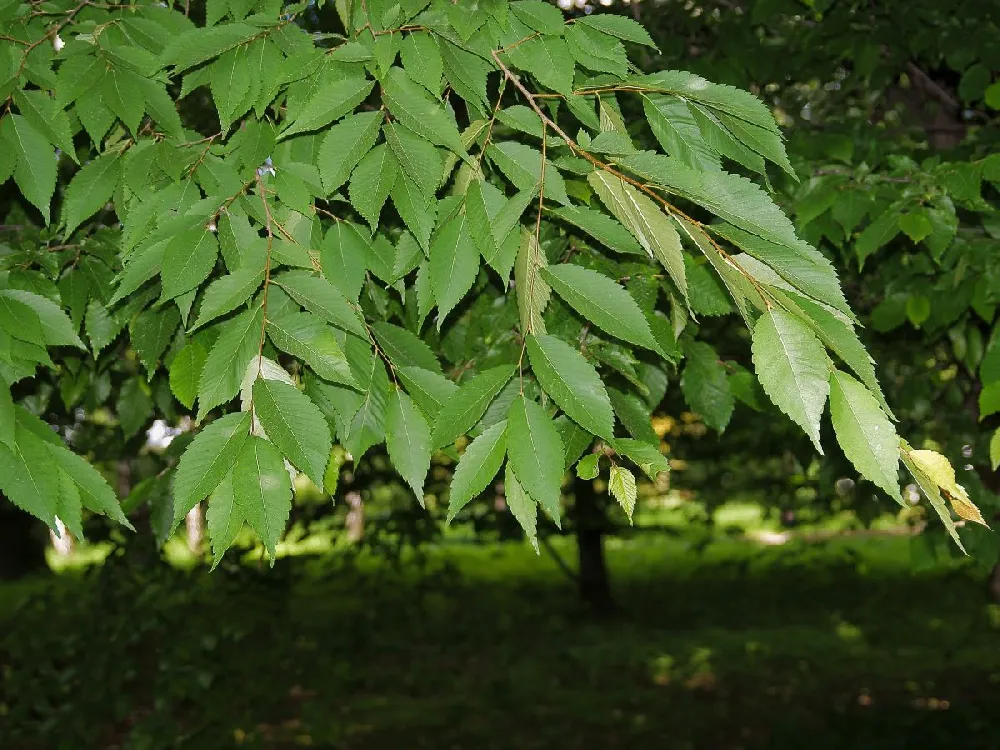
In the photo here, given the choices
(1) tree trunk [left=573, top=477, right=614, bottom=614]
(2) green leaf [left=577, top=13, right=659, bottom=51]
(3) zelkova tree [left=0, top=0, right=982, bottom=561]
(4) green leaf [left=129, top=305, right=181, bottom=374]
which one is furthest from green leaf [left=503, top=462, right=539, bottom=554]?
(1) tree trunk [left=573, top=477, right=614, bottom=614]

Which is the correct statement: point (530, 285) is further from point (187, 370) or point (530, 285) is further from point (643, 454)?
point (187, 370)

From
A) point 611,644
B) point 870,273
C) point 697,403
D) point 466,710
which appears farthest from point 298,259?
point 611,644

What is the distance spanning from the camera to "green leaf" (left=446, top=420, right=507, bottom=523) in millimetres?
1269

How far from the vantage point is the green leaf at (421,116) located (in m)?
1.33

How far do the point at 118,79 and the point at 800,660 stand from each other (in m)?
9.09

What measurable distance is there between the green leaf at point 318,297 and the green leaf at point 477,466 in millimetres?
219

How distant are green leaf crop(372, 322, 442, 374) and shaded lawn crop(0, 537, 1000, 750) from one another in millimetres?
3134

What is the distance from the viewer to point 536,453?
125 centimetres

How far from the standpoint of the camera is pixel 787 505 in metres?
6.46

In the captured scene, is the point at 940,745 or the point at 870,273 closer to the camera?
the point at 870,273

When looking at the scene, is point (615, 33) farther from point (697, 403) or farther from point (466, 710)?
point (466, 710)

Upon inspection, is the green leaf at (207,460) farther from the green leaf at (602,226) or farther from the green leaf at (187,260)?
the green leaf at (602,226)

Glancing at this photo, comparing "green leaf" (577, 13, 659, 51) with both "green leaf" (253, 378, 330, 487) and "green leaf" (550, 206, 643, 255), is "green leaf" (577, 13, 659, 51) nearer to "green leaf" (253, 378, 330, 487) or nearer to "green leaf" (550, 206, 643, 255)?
"green leaf" (550, 206, 643, 255)

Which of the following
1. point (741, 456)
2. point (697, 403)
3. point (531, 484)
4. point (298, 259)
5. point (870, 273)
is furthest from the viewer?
point (741, 456)
